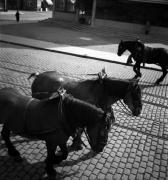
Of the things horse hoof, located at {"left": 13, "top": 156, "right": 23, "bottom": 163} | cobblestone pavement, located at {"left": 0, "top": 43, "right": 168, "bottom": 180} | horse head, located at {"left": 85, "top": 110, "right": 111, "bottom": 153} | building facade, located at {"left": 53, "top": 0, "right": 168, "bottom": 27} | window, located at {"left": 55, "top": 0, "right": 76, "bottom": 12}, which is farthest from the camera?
window, located at {"left": 55, "top": 0, "right": 76, "bottom": 12}

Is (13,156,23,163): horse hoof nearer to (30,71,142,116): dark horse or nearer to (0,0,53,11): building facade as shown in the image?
(30,71,142,116): dark horse

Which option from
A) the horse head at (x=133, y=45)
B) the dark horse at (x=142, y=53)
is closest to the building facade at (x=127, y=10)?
the dark horse at (x=142, y=53)

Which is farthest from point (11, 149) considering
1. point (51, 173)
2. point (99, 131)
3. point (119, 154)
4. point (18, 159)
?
point (119, 154)

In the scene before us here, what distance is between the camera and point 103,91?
205 inches

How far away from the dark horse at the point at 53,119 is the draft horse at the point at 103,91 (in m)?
1.05

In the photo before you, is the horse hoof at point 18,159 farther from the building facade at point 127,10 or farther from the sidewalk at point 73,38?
the building facade at point 127,10

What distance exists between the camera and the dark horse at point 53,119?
372cm

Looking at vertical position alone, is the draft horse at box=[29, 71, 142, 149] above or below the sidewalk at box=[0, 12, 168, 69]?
above

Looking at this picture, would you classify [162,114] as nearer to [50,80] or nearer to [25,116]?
[50,80]

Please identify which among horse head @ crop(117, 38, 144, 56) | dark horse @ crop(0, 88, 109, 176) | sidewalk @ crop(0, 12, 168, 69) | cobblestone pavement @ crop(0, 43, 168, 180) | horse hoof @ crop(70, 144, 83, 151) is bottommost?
cobblestone pavement @ crop(0, 43, 168, 180)

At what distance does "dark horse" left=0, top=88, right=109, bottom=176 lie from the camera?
372cm

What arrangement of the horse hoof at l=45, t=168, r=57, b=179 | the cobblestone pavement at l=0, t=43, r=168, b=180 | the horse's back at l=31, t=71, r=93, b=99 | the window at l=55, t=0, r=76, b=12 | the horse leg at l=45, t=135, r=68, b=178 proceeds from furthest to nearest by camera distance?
the window at l=55, t=0, r=76, b=12 < the horse's back at l=31, t=71, r=93, b=99 < the cobblestone pavement at l=0, t=43, r=168, b=180 < the horse hoof at l=45, t=168, r=57, b=179 < the horse leg at l=45, t=135, r=68, b=178

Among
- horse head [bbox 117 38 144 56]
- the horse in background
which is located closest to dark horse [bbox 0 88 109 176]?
the horse in background

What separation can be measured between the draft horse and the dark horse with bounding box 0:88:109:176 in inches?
41.3
